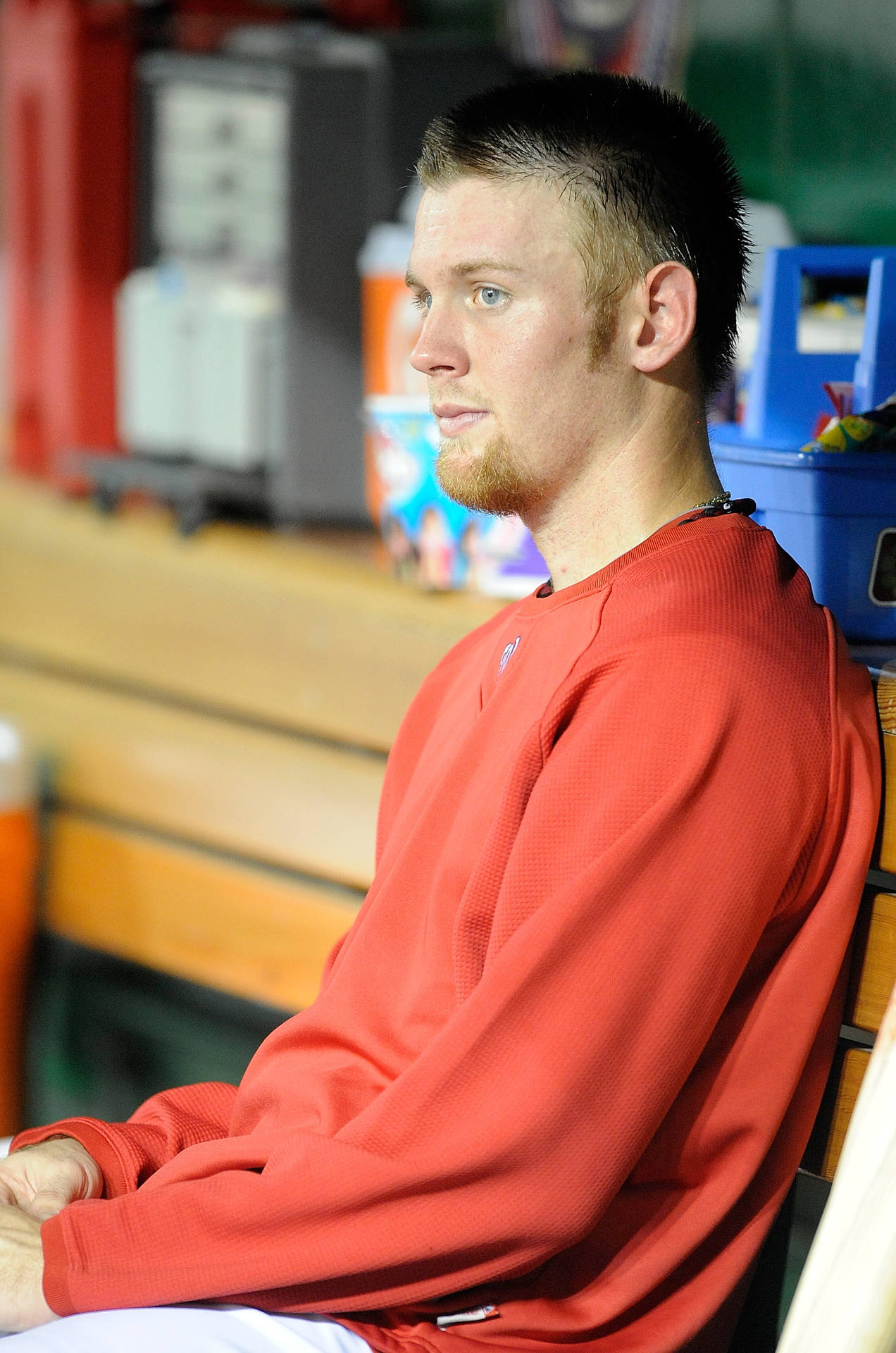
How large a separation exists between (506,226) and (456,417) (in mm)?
142

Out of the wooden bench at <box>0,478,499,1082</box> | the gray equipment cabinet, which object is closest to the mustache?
the wooden bench at <box>0,478,499,1082</box>

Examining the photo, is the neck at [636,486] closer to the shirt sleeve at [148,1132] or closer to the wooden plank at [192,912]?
the shirt sleeve at [148,1132]

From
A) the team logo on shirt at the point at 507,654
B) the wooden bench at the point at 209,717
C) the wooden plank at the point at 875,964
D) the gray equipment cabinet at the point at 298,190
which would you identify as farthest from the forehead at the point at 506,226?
the gray equipment cabinet at the point at 298,190

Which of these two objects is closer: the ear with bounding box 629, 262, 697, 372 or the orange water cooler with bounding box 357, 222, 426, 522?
the ear with bounding box 629, 262, 697, 372

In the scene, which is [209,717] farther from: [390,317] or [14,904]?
[390,317]

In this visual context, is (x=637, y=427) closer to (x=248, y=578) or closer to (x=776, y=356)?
(x=776, y=356)

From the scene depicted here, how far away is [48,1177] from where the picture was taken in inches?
48.8

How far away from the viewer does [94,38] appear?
9.95 ft

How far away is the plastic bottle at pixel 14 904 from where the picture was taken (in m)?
2.68

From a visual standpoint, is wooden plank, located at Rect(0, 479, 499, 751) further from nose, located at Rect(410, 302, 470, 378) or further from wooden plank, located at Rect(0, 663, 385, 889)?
nose, located at Rect(410, 302, 470, 378)

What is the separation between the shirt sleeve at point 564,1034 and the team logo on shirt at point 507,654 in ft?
0.53

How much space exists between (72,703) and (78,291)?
0.80 m

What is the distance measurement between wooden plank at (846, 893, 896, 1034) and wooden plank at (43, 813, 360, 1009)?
1296mm

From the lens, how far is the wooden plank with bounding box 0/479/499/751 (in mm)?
2340
